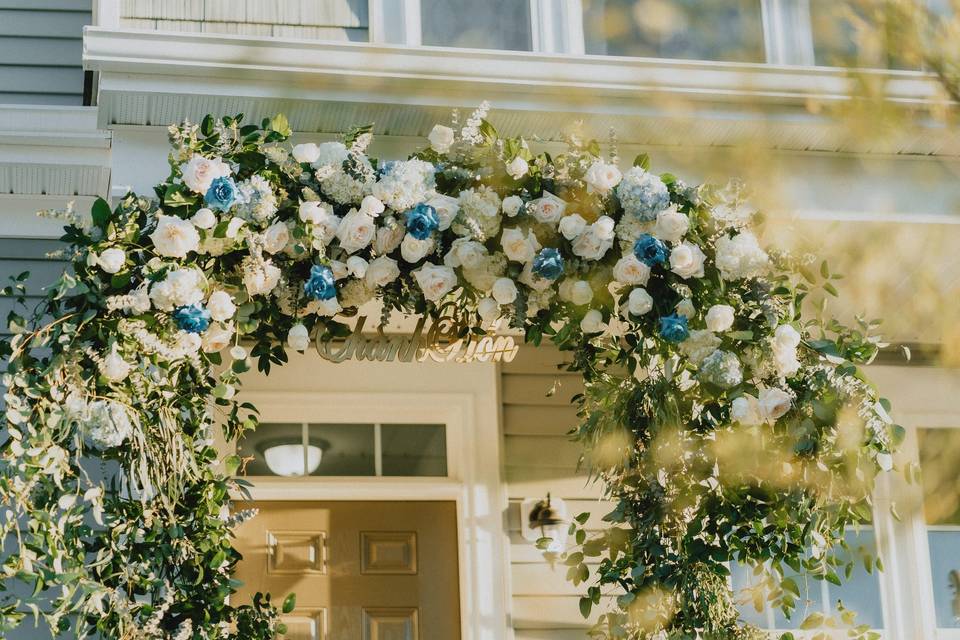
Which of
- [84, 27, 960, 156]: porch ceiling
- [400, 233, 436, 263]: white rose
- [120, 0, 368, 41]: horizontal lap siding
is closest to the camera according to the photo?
[400, 233, 436, 263]: white rose

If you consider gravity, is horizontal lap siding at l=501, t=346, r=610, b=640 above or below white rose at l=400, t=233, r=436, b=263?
below

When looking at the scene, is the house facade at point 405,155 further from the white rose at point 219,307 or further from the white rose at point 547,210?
the white rose at point 219,307

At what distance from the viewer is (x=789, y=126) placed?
4.89m

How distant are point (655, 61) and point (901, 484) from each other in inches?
96.3

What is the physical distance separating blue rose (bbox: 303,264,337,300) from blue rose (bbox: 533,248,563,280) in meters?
0.65

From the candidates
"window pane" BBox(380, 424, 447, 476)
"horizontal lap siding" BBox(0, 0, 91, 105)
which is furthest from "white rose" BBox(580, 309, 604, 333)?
"horizontal lap siding" BBox(0, 0, 91, 105)

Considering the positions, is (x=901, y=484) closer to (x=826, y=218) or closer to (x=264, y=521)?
(x=826, y=218)

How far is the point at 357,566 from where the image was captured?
5570mm

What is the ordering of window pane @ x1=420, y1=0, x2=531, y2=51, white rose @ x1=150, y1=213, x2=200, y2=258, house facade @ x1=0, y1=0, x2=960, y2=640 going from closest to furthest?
1. white rose @ x1=150, y1=213, x2=200, y2=258
2. house facade @ x1=0, y1=0, x2=960, y2=640
3. window pane @ x1=420, y1=0, x2=531, y2=51

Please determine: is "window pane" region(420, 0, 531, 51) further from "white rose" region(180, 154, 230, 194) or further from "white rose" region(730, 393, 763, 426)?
"white rose" region(730, 393, 763, 426)

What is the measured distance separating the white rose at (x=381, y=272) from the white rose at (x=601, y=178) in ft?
2.26

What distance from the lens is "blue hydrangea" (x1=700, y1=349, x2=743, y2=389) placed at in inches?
159

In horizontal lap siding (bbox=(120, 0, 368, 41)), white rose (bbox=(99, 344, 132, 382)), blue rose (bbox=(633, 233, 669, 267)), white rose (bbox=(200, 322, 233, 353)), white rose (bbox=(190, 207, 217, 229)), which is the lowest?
white rose (bbox=(99, 344, 132, 382))

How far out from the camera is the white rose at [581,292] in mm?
4129
